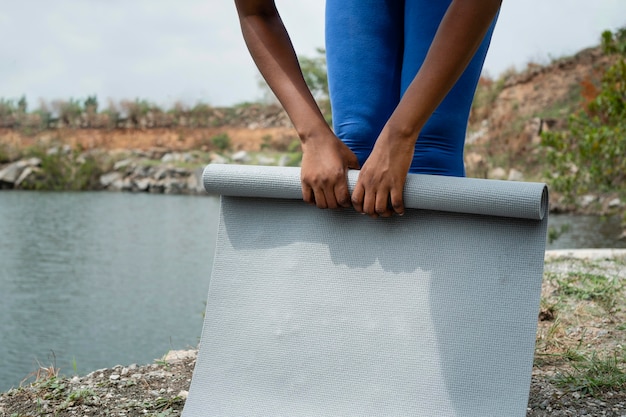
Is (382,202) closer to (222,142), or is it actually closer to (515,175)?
(515,175)

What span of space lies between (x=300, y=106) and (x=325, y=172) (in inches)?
5.6

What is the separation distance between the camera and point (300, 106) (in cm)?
106

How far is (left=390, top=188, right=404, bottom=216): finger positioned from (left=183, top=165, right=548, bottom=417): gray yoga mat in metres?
0.02

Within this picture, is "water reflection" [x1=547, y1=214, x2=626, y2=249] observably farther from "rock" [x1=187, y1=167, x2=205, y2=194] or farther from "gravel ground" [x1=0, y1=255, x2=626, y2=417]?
"rock" [x1=187, y1=167, x2=205, y2=194]

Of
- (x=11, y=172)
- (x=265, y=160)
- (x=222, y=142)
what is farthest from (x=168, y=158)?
(x=11, y=172)

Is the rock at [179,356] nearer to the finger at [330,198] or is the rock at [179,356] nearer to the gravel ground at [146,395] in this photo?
the gravel ground at [146,395]

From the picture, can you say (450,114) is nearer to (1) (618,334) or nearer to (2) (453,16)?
(2) (453,16)

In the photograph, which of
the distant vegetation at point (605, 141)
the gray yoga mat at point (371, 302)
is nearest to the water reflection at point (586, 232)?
the distant vegetation at point (605, 141)

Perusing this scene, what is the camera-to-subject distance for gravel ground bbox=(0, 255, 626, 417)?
1.39 meters

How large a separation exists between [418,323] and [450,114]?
35 centimetres

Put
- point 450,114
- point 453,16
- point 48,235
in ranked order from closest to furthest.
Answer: point 453,16 < point 450,114 < point 48,235

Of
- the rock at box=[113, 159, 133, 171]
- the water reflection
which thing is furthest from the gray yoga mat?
the rock at box=[113, 159, 133, 171]

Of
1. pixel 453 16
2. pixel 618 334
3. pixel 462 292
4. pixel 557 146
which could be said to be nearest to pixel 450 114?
pixel 453 16

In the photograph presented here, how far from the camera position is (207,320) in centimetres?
111
